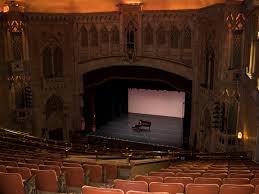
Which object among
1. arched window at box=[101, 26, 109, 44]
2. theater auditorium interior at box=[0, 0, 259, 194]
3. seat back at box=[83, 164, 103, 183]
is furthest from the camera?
arched window at box=[101, 26, 109, 44]

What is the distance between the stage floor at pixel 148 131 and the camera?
2011 cm

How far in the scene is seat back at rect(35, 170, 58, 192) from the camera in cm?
594

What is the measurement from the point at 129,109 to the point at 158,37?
7.32 meters

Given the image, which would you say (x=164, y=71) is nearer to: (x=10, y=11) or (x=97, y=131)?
(x=97, y=131)

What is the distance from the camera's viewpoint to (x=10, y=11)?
17344mm

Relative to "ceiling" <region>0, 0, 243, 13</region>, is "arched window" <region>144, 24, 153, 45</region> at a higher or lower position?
lower

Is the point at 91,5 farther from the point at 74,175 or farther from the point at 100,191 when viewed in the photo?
the point at 100,191

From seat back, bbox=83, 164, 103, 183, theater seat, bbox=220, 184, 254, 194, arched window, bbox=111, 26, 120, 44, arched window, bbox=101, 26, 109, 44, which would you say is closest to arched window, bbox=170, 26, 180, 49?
arched window, bbox=111, 26, 120, 44

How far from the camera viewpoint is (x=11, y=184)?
514 cm

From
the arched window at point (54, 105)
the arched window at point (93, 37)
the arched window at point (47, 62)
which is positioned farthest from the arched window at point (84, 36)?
the arched window at point (54, 105)

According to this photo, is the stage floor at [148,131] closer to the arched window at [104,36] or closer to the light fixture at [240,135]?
the light fixture at [240,135]

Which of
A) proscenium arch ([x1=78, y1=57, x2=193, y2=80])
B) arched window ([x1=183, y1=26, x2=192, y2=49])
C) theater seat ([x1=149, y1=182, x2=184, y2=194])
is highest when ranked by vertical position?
arched window ([x1=183, y1=26, x2=192, y2=49])

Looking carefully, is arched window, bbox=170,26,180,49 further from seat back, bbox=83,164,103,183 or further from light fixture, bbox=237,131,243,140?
seat back, bbox=83,164,103,183

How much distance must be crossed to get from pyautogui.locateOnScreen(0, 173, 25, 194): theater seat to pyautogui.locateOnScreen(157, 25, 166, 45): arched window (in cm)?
1456
